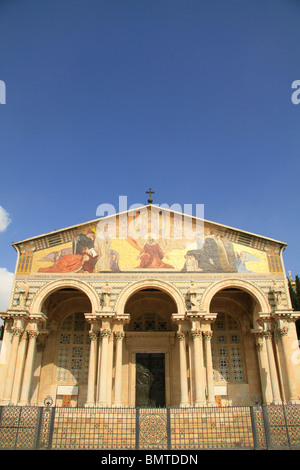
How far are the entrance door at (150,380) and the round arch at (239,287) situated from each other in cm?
488

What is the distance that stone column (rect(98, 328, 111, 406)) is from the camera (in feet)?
53.9

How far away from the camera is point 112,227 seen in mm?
20281

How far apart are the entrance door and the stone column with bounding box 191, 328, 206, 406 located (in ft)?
12.1

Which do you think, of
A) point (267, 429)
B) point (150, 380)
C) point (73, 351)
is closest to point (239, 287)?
point (150, 380)

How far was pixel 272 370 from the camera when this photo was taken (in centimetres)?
1745

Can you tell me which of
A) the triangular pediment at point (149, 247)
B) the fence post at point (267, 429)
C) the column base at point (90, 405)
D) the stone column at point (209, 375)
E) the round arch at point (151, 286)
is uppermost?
the triangular pediment at point (149, 247)

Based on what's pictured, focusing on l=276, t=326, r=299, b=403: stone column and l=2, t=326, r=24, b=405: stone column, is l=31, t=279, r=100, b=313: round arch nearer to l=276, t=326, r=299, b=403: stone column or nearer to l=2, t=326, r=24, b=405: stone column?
l=2, t=326, r=24, b=405: stone column

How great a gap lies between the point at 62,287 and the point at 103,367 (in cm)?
458

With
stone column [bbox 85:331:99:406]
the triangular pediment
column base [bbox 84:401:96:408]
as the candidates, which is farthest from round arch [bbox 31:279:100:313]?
column base [bbox 84:401:96:408]

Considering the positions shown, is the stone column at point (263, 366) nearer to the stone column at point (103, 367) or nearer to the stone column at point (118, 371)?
the stone column at point (118, 371)

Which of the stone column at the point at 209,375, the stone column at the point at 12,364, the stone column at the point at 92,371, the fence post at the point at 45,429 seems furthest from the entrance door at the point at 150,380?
the fence post at the point at 45,429

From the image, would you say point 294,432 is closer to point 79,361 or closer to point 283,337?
point 283,337

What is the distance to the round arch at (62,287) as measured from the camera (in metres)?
18.1
